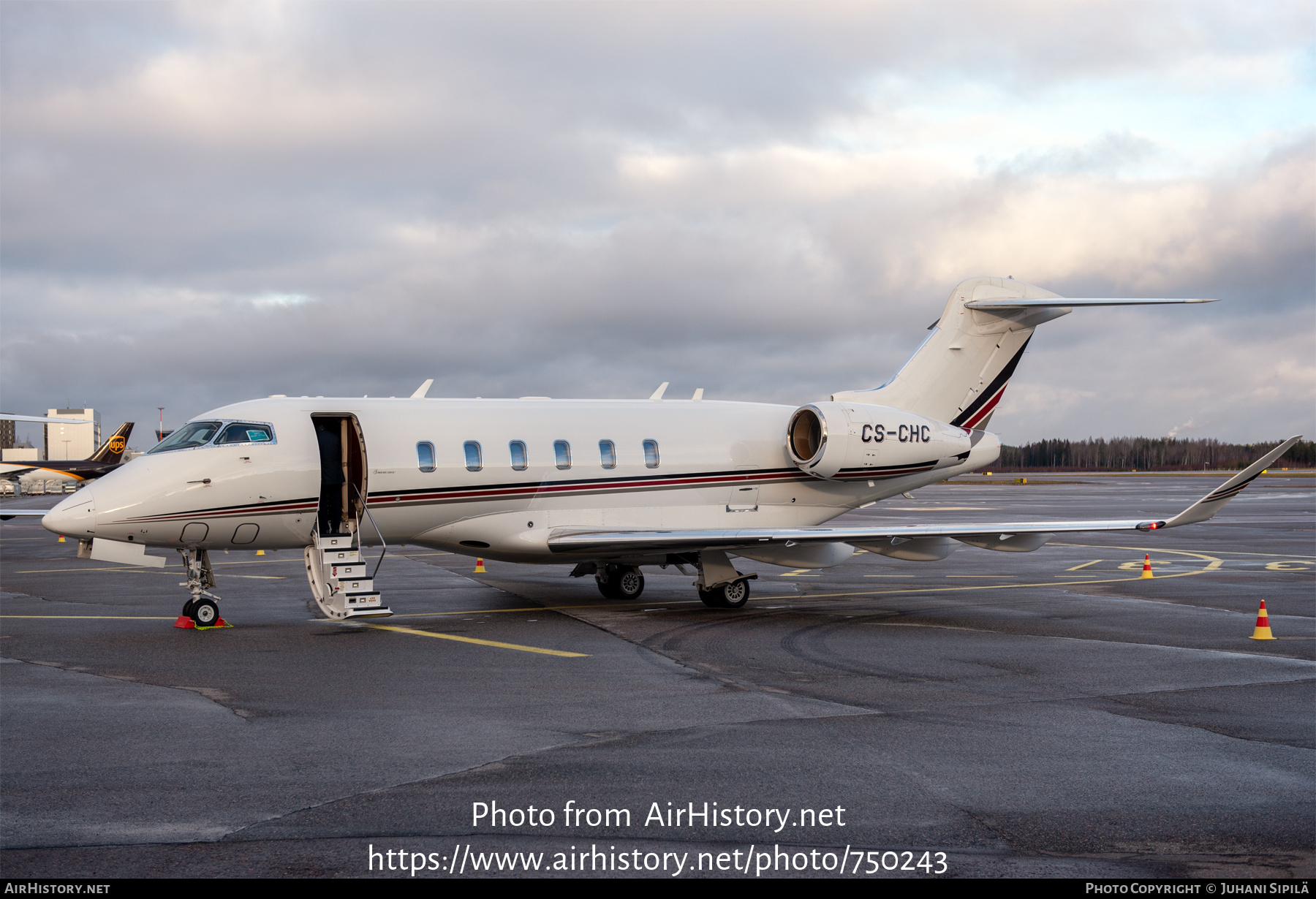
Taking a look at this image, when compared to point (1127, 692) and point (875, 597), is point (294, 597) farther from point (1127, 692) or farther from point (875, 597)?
point (1127, 692)

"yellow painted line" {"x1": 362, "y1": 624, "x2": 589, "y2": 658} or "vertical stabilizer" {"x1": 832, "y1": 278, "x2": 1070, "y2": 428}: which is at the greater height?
"vertical stabilizer" {"x1": 832, "y1": 278, "x2": 1070, "y2": 428}

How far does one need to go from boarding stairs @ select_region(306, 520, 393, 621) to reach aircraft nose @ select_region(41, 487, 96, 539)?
2.79 m

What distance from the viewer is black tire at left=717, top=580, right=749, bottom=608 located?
16391mm

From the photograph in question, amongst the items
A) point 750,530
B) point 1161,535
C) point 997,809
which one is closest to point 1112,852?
point 997,809

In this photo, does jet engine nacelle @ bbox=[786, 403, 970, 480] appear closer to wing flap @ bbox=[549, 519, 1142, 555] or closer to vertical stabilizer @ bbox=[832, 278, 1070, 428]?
vertical stabilizer @ bbox=[832, 278, 1070, 428]

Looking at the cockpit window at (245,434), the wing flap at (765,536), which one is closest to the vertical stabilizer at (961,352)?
the wing flap at (765,536)

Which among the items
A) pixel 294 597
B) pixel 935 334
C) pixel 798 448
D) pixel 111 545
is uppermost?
pixel 935 334

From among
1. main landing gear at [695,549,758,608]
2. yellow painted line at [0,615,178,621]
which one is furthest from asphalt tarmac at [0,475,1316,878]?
main landing gear at [695,549,758,608]

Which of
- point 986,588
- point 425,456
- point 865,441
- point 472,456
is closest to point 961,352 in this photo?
point 865,441

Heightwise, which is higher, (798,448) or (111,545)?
(798,448)

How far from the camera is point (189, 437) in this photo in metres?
14.7

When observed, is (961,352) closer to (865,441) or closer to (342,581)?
(865,441)

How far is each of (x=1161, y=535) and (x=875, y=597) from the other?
1978 centimetres

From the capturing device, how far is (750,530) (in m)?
15.5
